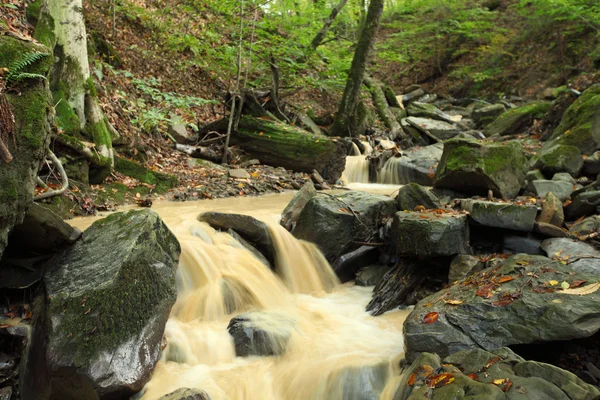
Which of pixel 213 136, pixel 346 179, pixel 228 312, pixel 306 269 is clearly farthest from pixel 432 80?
pixel 228 312

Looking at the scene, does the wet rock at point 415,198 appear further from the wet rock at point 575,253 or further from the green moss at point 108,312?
the green moss at point 108,312

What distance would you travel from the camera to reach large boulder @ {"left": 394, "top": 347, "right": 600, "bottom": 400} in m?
2.59

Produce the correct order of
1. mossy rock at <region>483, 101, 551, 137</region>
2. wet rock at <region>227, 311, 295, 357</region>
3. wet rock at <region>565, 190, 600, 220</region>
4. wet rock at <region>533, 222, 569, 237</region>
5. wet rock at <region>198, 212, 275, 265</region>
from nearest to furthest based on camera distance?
wet rock at <region>227, 311, 295, 357</region>
wet rock at <region>533, 222, 569, 237</region>
wet rock at <region>565, 190, 600, 220</region>
wet rock at <region>198, 212, 275, 265</region>
mossy rock at <region>483, 101, 551, 137</region>

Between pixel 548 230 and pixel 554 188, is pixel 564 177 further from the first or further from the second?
pixel 548 230

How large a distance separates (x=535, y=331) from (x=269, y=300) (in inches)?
119

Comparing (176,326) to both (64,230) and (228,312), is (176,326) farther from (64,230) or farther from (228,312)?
(64,230)

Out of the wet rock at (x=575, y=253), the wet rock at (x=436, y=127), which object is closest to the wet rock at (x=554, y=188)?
the wet rock at (x=575, y=253)

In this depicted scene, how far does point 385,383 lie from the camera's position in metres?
3.79

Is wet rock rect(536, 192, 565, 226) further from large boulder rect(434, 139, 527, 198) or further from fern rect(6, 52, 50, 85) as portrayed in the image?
fern rect(6, 52, 50, 85)

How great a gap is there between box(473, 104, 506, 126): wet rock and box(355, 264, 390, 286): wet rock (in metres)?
11.8

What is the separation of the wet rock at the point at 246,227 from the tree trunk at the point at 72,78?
2347mm

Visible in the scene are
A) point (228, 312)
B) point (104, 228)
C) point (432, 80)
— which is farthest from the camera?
point (432, 80)

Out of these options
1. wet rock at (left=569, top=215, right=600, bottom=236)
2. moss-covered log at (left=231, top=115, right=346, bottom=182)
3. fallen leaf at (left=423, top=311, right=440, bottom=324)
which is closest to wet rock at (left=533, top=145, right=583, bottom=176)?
wet rock at (left=569, top=215, right=600, bottom=236)

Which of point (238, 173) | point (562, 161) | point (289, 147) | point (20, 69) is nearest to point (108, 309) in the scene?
point (20, 69)
